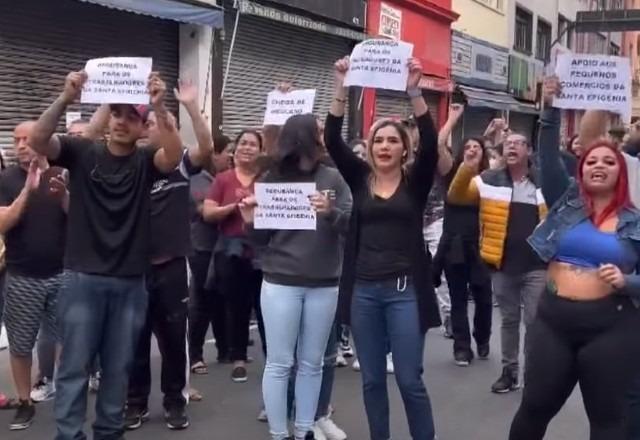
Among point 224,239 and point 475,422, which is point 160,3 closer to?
point 224,239

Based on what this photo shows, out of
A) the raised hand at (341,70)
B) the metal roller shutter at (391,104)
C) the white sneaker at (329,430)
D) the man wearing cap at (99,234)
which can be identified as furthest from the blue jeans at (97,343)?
the metal roller shutter at (391,104)

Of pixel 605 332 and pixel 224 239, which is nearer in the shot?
pixel 605 332

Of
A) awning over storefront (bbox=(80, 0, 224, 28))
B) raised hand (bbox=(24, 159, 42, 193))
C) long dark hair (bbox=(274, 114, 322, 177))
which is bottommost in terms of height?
raised hand (bbox=(24, 159, 42, 193))

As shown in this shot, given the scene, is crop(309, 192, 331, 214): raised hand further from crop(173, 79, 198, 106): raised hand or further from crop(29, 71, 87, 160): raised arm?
crop(29, 71, 87, 160): raised arm

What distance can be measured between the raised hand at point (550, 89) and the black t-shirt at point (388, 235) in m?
0.85

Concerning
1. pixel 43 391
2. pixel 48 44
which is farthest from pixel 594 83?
pixel 48 44

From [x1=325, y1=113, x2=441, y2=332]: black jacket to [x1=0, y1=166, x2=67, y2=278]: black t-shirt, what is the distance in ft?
6.09

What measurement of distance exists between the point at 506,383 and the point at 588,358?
3033 mm

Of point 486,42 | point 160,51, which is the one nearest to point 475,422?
point 160,51

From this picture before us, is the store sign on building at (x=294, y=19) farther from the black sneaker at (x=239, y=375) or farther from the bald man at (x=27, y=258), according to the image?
the bald man at (x=27, y=258)

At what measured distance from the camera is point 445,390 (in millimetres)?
7457

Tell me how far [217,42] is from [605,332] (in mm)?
9449

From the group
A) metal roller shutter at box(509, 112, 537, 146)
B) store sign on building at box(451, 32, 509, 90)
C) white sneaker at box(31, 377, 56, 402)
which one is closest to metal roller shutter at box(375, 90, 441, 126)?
store sign on building at box(451, 32, 509, 90)

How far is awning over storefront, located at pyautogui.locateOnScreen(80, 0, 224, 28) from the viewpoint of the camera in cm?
1063
